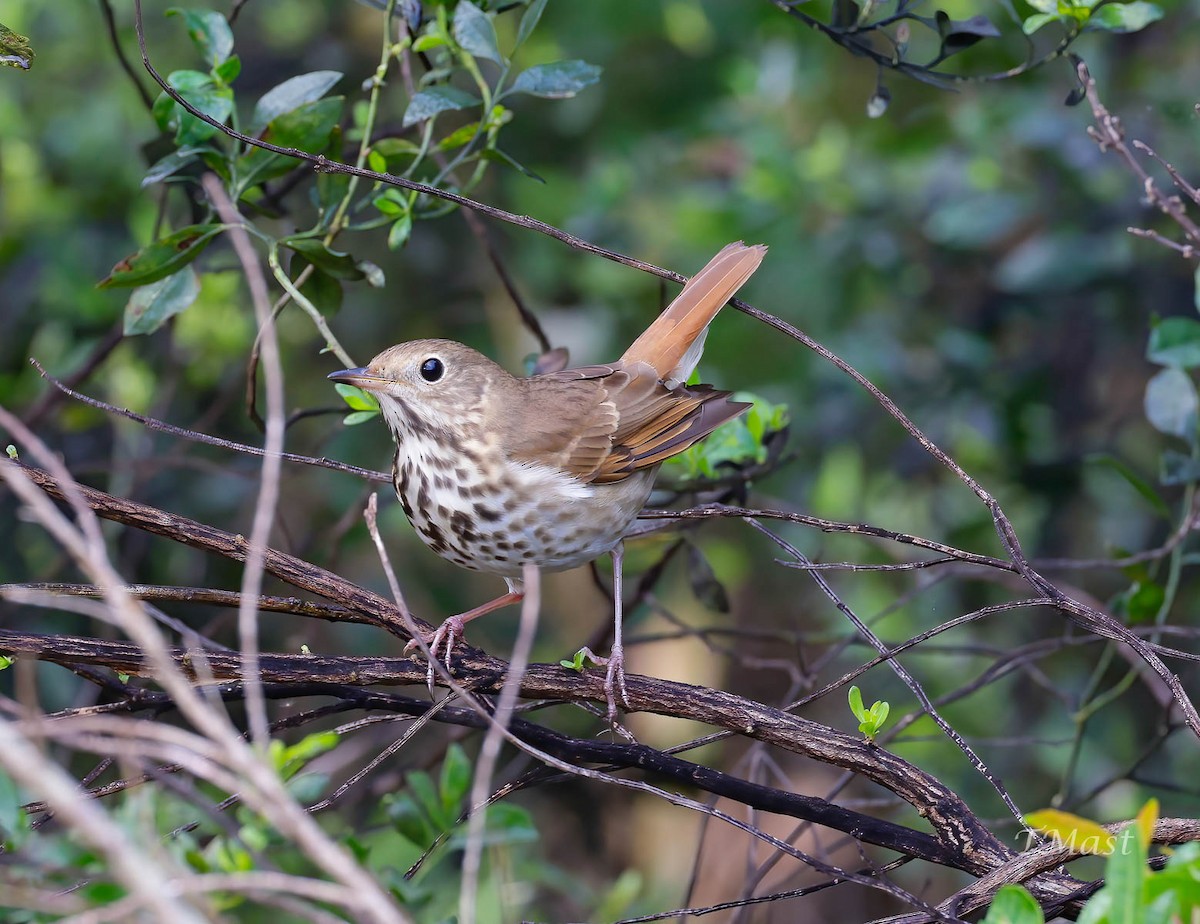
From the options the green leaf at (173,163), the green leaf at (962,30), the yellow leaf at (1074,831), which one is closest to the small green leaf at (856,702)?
the yellow leaf at (1074,831)

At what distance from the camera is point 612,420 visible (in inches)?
131

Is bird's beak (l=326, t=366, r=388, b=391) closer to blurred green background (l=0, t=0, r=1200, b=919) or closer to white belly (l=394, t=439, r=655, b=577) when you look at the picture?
white belly (l=394, t=439, r=655, b=577)

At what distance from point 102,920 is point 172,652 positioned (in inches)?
42.1

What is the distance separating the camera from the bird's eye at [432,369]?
Result: 3.21 metres

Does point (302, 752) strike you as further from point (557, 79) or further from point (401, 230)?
point (557, 79)

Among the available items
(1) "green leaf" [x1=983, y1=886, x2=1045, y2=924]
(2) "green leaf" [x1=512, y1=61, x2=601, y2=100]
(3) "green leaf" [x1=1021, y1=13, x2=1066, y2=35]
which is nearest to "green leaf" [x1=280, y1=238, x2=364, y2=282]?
(2) "green leaf" [x1=512, y1=61, x2=601, y2=100]

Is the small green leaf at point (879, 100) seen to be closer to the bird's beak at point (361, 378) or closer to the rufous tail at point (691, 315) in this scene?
the rufous tail at point (691, 315)

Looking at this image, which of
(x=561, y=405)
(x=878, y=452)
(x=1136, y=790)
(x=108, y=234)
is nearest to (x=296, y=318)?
(x=108, y=234)

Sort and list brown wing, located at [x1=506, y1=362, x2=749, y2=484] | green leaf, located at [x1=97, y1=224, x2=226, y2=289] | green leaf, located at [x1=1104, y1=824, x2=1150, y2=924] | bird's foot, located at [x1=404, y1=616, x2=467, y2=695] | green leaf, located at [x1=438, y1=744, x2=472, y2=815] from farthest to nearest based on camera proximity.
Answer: brown wing, located at [x1=506, y1=362, x2=749, y2=484] → green leaf, located at [x1=97, y1=224, x2=226, y2=289] → bird's foot, located at [x1=404, y1=616, x2=467, y2=695] → green leaf, located at [x1=438, y1=744, x2=472, y2=815] → green leaf, located at [x1=1104, y1=824, x2=1150, y2=924]

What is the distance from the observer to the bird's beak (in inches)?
117

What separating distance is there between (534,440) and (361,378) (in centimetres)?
46

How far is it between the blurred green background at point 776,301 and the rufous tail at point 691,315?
65 centimetres

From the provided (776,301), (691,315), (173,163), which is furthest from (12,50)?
(776,301)

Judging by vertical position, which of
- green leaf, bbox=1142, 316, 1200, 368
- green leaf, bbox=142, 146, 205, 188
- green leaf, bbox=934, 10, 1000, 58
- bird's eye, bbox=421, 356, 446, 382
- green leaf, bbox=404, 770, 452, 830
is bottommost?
green leaf, bbox=404, 770, 452, 830
